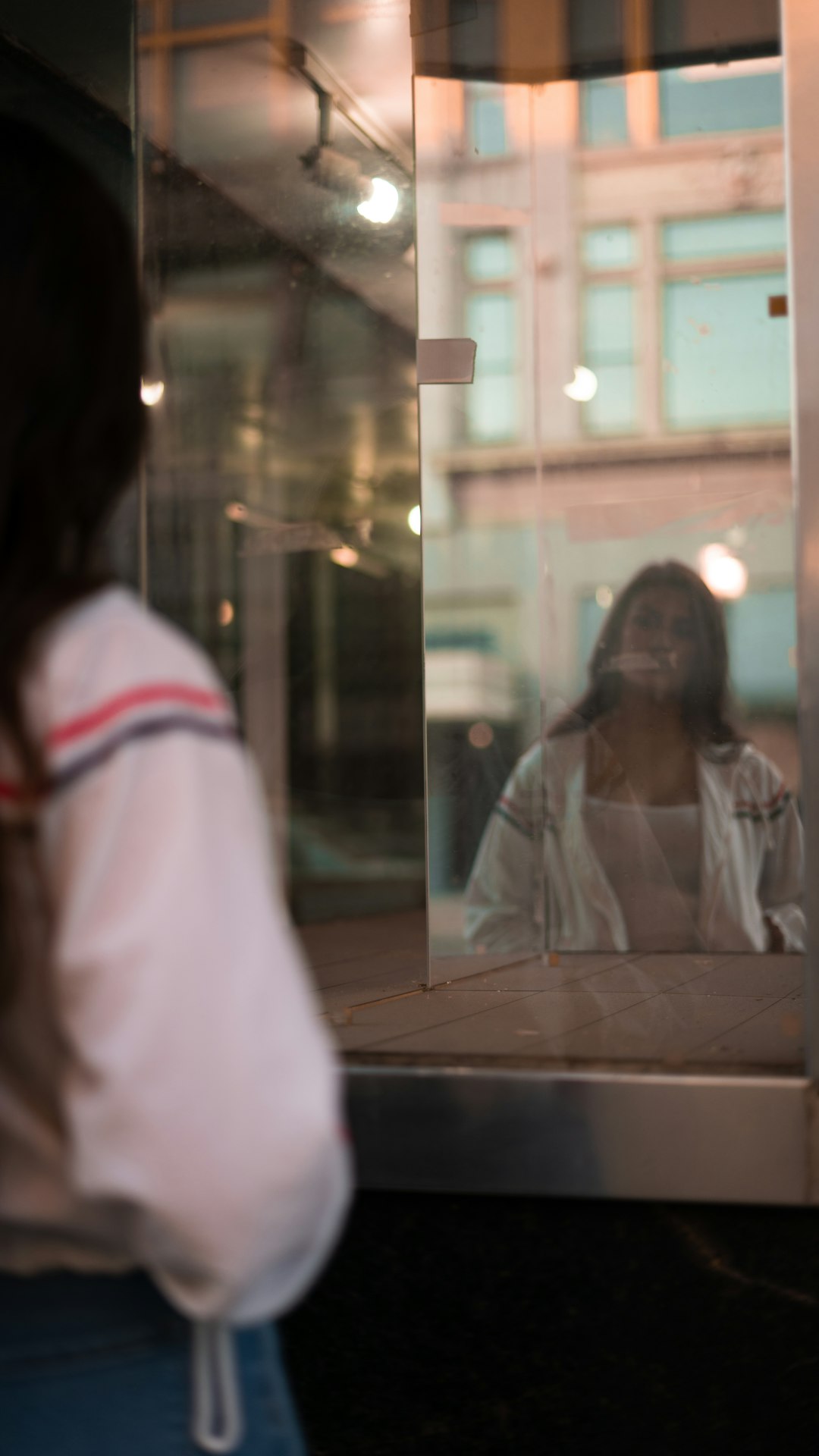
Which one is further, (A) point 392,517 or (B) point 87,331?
(A) point 392,517

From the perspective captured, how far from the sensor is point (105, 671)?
2.62ft

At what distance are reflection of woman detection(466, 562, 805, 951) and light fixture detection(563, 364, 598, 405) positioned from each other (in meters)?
0.38

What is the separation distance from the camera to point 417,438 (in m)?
2.85

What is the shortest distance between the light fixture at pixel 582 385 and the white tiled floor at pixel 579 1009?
3.51ft

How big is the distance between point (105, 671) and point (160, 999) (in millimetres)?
187

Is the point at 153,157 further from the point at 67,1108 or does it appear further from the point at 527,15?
the point at 67,1108

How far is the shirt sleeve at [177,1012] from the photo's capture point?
0.74 meters

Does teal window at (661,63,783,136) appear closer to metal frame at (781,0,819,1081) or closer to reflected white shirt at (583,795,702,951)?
metal frame at (781,0,819,1081)

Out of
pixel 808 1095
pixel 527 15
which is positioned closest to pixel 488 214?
pixel 527 15

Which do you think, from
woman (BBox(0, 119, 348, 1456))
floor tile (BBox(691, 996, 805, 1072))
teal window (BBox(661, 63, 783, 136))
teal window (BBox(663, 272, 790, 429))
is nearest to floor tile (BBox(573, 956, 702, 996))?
floor tile (BBox(691, 996, 805, 1072))

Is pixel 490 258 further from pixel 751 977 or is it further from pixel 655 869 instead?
pixel 751 977

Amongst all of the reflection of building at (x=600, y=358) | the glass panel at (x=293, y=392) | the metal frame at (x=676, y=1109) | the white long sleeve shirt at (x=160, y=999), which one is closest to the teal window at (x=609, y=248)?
the reflection of building at (x=600, y=358)

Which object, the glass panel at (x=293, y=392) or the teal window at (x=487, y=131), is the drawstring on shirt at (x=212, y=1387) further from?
the teal window at (x=487, y=131)

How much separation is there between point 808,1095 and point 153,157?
6.69 feet
